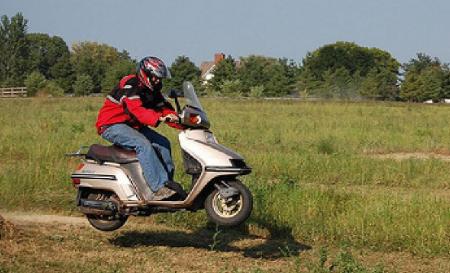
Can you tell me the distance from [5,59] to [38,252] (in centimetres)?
7493

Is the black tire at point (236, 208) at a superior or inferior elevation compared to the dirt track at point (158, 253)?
superior

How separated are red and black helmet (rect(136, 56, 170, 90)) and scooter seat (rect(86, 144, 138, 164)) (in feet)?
2.54

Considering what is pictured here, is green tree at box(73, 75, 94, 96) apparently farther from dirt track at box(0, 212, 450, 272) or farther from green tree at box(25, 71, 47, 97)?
dirt track at box(0, 212, 450, 272)

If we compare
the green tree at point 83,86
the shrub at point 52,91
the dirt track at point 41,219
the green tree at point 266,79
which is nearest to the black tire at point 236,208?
the dirt track at point 41,219

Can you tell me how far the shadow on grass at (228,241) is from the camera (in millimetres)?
8507

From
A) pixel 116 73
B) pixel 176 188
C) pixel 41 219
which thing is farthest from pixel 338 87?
pixel 176 188

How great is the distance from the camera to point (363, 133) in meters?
24.2

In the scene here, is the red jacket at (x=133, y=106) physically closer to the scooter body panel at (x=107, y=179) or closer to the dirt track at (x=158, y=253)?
the scooter body panel at (x=107, y=179)

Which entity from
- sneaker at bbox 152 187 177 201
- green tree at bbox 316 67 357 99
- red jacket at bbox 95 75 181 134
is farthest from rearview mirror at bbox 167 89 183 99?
green tree at bbox 316 67 357 99

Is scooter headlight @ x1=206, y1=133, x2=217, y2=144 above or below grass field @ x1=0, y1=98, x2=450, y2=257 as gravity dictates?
above

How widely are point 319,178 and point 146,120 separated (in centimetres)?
748

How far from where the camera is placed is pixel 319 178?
14.6 meters

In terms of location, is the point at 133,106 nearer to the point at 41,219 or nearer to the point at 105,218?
the point at 105,218

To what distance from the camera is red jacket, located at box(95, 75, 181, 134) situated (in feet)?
25.3
